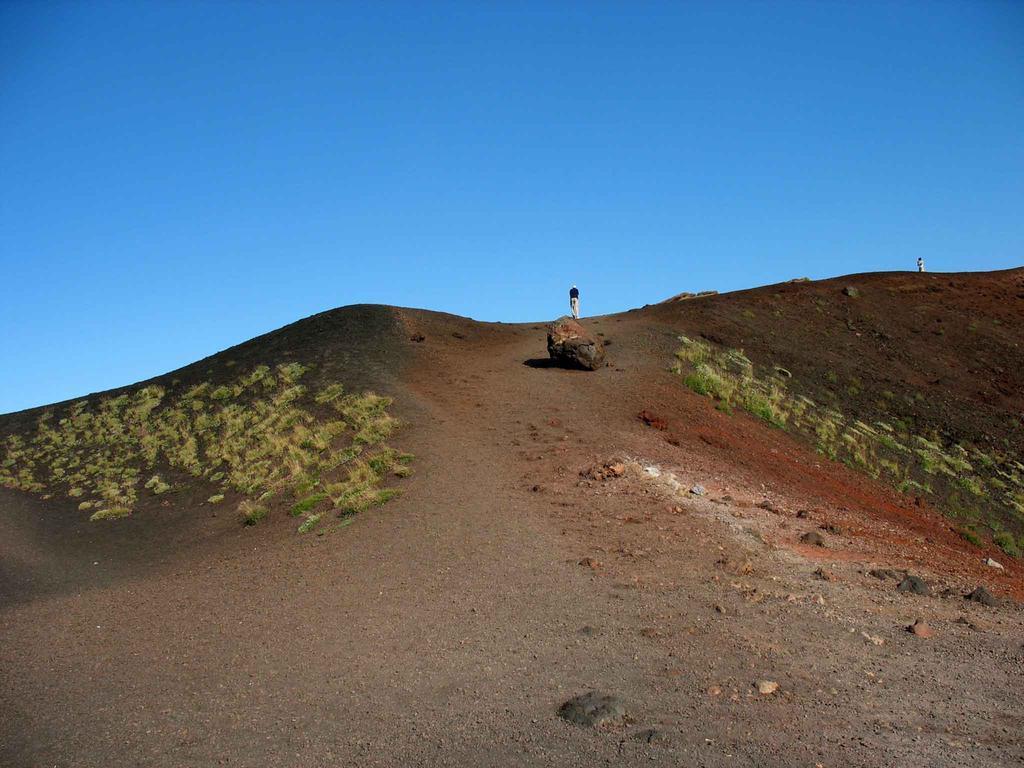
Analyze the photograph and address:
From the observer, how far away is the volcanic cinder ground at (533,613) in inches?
318

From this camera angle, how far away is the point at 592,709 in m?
8.27

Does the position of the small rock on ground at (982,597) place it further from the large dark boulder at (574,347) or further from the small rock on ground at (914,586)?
the large dark boulder at (574,347)

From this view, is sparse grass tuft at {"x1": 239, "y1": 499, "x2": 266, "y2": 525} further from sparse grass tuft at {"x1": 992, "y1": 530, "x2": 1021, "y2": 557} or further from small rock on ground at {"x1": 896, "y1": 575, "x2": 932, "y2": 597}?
sparse grass tuft at {"x1": 992, "y1": 530, "x2": 1021, "y2": 557}

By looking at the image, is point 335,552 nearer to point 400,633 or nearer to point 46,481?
point 400,633

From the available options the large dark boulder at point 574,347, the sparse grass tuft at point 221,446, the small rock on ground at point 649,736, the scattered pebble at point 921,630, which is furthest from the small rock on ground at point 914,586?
the large dark boulder at point 574,347

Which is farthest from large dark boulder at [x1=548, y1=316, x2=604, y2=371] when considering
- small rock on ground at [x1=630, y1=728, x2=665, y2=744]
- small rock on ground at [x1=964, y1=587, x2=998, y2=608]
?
small rock on ground at [x1=630, y1=728, x2=665, y2=744]

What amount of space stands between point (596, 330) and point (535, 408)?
10489mm

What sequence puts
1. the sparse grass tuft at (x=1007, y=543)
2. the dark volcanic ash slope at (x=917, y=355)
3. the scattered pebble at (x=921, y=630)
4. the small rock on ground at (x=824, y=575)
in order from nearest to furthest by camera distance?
the scattered pebble at (x=921, y=630) → the small rock on ground at (x=824, y=575) → the sparse grass tuft at (x=1007, y=543) → the dark volcanic ash slope at (x=917, y=355)

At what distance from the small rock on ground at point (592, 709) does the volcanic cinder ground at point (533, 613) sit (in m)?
0.13

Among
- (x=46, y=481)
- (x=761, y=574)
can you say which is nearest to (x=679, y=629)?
(x=761, y=574)

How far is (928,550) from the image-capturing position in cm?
1494

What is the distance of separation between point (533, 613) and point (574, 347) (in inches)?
578

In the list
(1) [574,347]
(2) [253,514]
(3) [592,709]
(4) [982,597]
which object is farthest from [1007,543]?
(2) [253,514]

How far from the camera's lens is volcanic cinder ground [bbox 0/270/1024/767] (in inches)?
318
